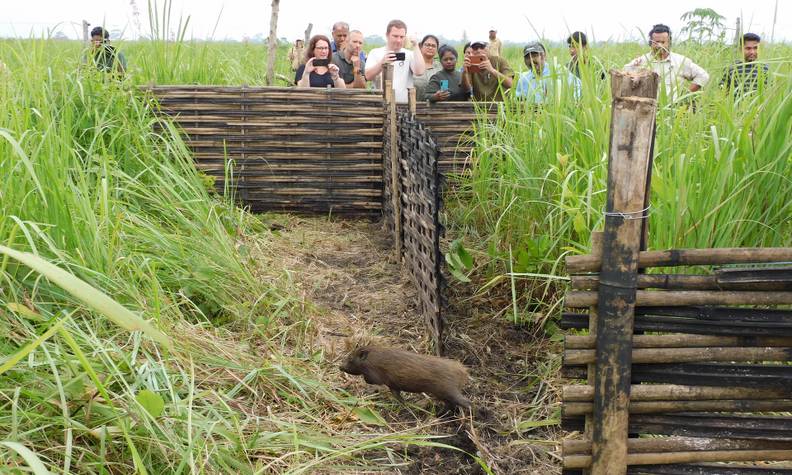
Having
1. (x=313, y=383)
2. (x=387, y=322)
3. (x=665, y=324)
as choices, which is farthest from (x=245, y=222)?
(x=665, y=324)

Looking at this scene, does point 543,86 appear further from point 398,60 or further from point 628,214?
point 398,60

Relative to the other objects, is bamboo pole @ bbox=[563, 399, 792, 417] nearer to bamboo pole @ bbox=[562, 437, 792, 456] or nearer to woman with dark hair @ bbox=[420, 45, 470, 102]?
bamboo pole @ bbox=[562, 437, 792, 456]

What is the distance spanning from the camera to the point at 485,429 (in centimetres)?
364

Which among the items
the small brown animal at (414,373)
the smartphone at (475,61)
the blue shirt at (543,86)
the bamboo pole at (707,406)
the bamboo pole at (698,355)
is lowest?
the small brown animal at (414,373)

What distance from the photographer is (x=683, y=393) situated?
2.70 metres

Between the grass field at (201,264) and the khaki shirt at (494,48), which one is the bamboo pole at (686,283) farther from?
the khaki shirt at (494,48)

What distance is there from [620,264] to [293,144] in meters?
5.56

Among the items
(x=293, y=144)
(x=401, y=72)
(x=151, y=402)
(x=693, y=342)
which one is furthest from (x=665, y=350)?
(x=401, y=72)

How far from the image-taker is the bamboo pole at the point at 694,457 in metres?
2.72

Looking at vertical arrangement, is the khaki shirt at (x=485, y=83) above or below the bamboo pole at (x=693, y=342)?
above

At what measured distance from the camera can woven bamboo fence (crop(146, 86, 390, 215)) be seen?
7633mm

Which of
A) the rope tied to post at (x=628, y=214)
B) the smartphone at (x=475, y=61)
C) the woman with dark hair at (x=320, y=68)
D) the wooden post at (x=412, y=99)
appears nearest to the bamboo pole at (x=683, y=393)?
the rope tied to post at (x=628, y=214)

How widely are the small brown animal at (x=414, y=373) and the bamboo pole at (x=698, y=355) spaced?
104 centimetres

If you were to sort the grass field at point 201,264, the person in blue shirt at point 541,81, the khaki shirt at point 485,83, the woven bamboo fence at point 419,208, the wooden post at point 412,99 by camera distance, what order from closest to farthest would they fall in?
the grass field at point 201,264, the woven bamboo fence at point 419,208, the person in blue shirt at point 541,81, the wooden post at point 412,99, the khaki shirt at point 485,83
